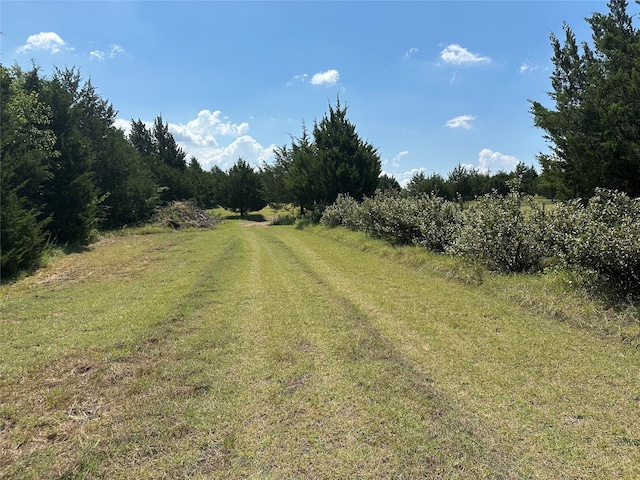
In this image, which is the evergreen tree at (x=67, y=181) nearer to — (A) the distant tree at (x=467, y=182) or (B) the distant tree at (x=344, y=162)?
(B) the distant tree at (x=344, y=162)

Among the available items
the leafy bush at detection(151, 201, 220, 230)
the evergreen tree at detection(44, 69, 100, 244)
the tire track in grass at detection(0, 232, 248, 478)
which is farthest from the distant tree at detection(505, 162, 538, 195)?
the leafy bush at detection(151, 201, 220, 230)

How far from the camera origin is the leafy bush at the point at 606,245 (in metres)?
A: 4.95

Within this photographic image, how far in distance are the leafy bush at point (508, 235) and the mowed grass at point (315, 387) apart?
2.47 feet

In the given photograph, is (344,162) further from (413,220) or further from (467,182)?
(467,182)

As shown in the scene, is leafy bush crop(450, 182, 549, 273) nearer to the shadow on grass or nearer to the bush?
the bush

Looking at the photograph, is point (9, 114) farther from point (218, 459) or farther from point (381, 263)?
point (218, 459)

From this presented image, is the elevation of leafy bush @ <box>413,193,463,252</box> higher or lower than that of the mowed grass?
higher

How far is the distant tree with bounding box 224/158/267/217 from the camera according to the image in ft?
127

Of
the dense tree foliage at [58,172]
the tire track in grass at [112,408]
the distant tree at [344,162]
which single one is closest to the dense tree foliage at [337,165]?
the distant tree at [344,162]

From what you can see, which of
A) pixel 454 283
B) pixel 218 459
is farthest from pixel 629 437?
pixel 454 283

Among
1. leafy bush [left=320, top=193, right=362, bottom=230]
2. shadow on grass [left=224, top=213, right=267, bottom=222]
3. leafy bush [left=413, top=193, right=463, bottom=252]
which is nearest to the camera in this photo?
leafy bush [left=413, top=193, right=463, bottom=252]

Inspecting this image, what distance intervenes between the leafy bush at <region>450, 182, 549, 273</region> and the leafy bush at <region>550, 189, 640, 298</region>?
2.07 ft

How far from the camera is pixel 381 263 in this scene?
32.4ft

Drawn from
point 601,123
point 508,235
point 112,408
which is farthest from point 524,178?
point 112,408
